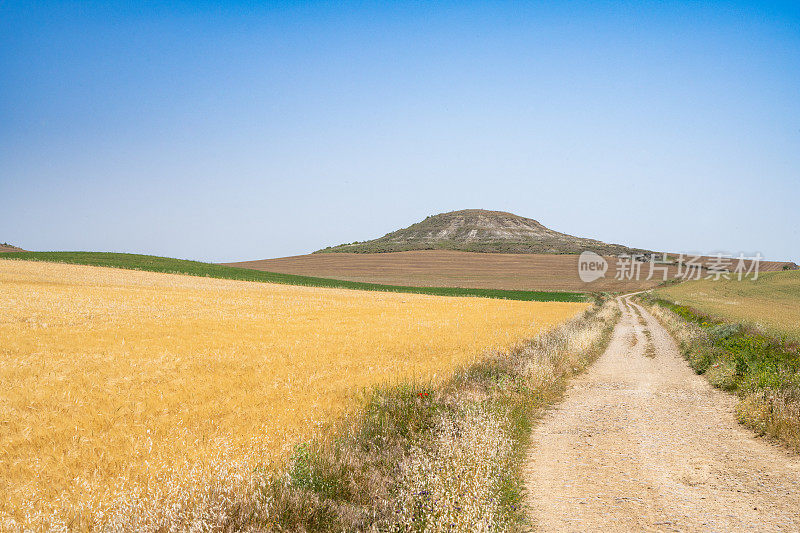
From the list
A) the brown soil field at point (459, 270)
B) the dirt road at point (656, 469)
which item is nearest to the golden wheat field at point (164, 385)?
the dirt road at point (656, 469)

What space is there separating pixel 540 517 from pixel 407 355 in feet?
33.3

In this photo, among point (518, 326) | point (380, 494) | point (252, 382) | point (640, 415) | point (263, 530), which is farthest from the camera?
point (518, 326)

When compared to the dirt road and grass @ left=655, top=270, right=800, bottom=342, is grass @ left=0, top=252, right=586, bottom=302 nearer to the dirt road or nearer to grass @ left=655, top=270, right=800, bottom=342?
grass @ left=655, top=270, right=800, bottom=342

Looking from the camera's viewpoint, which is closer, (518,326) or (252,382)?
(252,382)

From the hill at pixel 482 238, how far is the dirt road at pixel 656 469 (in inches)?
4453

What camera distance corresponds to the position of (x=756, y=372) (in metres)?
11.2

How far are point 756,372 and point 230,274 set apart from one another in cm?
6302

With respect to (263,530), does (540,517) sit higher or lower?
lower

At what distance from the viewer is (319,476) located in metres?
5.18

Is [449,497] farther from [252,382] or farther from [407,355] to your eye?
[407,355]

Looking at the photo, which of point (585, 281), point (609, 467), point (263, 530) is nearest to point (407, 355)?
point (609, 467)

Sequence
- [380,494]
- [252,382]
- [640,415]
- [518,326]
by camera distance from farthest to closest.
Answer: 1. [518,326]
2. [252,382]
3. [640,415]
4. [380,494]

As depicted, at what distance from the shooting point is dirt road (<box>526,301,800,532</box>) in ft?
16.9

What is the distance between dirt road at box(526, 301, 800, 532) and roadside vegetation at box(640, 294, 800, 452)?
39cm
